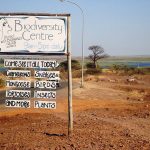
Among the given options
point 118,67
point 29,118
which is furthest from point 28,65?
point 118,67

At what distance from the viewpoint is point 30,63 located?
10.6 metres

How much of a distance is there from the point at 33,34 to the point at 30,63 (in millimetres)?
768

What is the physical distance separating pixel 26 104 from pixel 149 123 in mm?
5260

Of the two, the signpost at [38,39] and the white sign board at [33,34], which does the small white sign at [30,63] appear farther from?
the white sign board at [33,34]

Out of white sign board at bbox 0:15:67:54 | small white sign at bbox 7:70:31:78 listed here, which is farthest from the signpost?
small white sign at bbox 7:70:31:78

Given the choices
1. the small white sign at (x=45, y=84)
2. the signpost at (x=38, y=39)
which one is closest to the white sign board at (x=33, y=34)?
the signpost at (x=38, y=39)

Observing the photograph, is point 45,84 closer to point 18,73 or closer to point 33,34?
point 18,73

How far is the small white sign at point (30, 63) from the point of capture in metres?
10.5

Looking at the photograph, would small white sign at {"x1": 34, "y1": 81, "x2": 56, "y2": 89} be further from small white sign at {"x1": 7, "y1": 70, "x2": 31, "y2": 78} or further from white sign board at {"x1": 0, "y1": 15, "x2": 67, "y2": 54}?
white sign board at {"x1": 0, "y1": 15, "x2": 67, "y2": 54}

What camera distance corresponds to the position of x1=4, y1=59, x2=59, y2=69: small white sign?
10523 mm

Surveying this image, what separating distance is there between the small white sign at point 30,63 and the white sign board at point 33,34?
0.91ft

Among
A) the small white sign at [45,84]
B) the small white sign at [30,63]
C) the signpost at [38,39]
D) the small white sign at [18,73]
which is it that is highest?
the signpost at [38,39]

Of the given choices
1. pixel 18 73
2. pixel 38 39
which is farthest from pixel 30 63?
pixel 38 39

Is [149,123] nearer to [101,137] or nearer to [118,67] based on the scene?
[101,137]
